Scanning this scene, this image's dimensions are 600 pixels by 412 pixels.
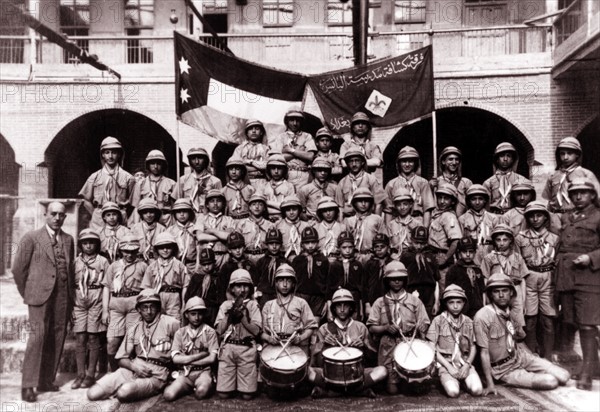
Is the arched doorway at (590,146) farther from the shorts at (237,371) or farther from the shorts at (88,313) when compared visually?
the shorts at (88,313)

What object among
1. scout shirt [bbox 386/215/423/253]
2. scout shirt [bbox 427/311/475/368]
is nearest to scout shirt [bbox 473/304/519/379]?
scout shirt [bbox 427/311/475/368]

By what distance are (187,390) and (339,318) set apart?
1929 millimetres

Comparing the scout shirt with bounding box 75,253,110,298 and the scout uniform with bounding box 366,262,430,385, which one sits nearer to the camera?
the scout uniform with bounding box 366,262,430,385

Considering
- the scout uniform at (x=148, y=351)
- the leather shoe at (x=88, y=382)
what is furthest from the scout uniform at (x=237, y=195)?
the leather shoe at (x=88, y=382)

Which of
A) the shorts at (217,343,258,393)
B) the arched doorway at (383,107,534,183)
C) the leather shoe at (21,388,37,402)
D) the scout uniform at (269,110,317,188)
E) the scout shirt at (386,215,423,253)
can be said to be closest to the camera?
the shorts at (217,343,258,393)

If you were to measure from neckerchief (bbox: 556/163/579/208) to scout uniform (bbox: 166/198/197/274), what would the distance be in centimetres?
488

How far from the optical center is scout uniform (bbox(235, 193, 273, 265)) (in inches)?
310

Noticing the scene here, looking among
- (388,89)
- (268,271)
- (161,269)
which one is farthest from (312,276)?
(388,89)

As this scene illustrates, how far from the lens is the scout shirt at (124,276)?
7.48 meters

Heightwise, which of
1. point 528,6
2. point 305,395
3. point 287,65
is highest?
point 528,6

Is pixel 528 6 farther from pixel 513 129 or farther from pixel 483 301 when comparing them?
pixel 483 301

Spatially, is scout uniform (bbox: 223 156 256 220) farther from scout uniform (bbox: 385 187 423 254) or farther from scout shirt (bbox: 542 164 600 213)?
scout shirt (bbox: 542 164 600 213)

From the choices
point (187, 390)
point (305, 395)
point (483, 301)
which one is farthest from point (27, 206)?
point (483, 301)

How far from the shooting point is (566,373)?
6.99 m
